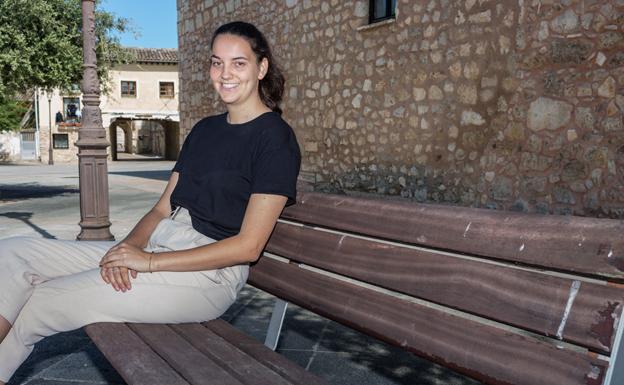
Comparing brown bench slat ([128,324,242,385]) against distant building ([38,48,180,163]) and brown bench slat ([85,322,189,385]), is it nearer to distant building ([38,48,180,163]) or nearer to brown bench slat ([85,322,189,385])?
brown bench slat ([85,322,189,385])

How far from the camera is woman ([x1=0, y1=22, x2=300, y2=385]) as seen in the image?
1854mm

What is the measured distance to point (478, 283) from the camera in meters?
1.47

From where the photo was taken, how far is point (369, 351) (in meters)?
3.14

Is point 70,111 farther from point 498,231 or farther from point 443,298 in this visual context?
point 498,231

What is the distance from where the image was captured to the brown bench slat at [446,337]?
1.27 m

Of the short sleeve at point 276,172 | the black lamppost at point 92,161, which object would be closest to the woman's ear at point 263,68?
the short sleeve at point 276,172

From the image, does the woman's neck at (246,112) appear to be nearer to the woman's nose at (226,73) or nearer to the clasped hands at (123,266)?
the woman's nose at (226,73)

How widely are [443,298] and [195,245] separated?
38.9 inches

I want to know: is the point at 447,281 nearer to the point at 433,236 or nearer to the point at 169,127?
the point at 433,236

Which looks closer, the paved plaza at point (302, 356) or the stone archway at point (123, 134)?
the paved plaza at point (302, 356)

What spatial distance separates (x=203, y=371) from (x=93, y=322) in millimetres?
557

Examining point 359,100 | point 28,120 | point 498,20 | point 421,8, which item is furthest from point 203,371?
point 28,120

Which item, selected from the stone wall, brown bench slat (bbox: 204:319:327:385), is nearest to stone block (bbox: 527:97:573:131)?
the stone wall

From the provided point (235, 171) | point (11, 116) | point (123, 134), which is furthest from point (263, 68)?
point (123, 134)
